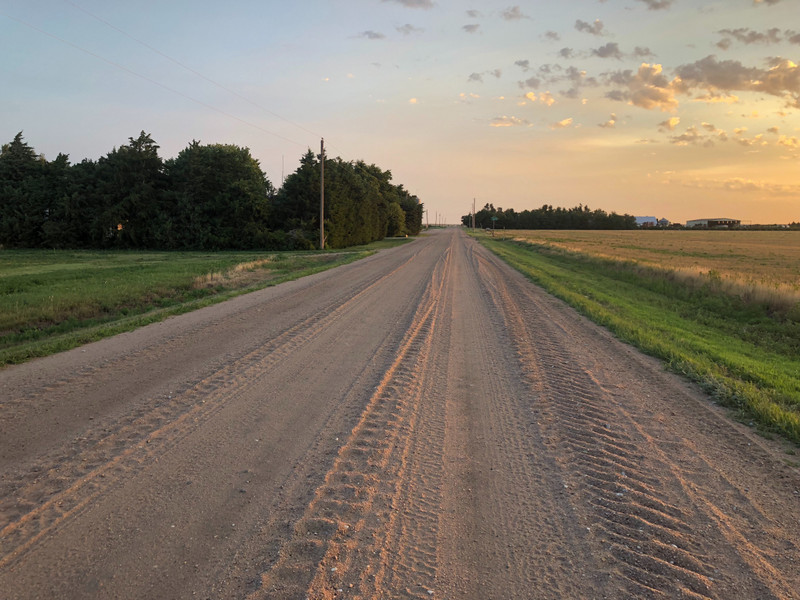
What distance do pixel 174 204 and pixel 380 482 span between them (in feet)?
164

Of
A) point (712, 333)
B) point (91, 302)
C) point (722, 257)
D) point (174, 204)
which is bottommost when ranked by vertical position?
point (712, 333)

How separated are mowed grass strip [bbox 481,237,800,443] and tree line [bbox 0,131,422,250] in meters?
28.6

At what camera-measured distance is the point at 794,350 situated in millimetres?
10156

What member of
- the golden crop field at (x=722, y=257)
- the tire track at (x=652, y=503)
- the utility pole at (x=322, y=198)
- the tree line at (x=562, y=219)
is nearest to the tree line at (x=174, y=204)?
the utility pole at (x=322, y=198)

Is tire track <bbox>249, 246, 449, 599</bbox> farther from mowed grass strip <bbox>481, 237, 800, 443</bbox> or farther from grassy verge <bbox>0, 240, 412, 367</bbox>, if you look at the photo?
grassy verge <bbox>0, 240, 412, 367</bbox>

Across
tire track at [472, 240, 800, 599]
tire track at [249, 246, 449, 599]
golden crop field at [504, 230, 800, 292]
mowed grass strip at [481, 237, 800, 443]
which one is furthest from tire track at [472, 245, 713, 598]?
golden crop field at [504, 230, 800, 292]

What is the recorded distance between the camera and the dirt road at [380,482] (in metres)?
2.79

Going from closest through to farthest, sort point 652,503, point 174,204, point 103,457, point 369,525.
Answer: point 369,525 → point 652,503 → point 103,457 → point 174,204

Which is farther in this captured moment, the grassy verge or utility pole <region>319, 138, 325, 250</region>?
utility pole <region>319, 138, 325, 250</region>

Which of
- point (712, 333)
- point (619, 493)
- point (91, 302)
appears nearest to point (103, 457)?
point (619, 493)

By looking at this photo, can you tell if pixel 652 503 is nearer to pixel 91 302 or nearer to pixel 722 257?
pixel 91 302

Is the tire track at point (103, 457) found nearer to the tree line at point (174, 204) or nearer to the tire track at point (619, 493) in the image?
the tire track at point (619, 493)

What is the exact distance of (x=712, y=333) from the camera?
1152 centimetres

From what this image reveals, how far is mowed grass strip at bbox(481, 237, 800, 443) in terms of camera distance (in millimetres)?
6016
